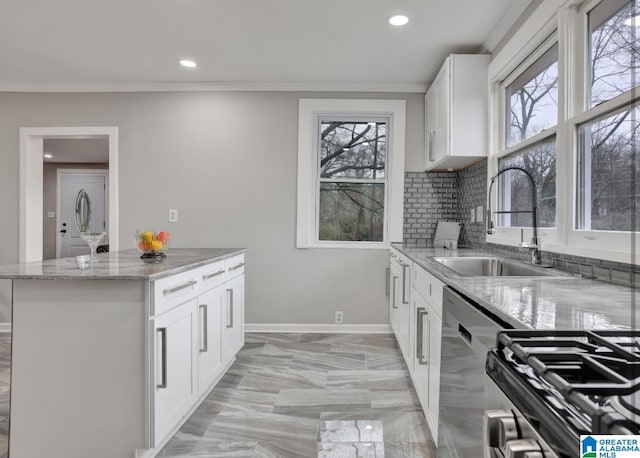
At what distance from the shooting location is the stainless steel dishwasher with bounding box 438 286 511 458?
1.10m

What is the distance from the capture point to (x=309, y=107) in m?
3.84

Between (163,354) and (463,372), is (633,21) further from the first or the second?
(163,354)

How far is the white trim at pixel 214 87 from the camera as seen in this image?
12.5ft

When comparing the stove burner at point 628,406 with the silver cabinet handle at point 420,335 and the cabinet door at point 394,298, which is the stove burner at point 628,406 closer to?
the silver cabinet handle at point 420,335

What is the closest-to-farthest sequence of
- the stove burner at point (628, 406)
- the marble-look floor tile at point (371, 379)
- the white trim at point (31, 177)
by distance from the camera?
the stove burner at point (628, 406), the marble-look floor tile at point (371, 379), the white trim at point (31, 177)

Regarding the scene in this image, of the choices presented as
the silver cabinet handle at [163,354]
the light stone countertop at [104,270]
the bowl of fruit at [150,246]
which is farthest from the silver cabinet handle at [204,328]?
the silver cabinet handle at [163,354]

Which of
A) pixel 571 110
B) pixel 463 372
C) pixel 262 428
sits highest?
pixel 571 110

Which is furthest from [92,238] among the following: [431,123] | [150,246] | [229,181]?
[431,123]

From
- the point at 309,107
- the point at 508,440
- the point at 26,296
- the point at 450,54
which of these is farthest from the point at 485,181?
the point at 26,296

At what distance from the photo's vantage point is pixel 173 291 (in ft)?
6.26

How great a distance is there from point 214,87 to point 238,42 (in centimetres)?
97

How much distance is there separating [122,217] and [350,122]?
248 cm

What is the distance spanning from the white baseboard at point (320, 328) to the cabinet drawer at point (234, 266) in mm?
953

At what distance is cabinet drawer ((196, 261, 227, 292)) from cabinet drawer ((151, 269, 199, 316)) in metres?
0.08
